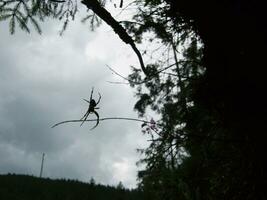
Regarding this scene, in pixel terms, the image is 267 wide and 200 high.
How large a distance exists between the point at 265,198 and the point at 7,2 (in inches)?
122

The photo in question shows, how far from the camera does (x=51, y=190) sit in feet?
97.6

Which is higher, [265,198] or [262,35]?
[262,35]

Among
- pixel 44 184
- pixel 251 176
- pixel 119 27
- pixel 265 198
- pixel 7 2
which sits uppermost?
pixel 44 184

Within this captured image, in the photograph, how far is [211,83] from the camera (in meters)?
2.21

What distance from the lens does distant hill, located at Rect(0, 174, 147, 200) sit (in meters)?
27.6

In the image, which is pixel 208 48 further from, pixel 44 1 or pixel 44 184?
pixel 44 184

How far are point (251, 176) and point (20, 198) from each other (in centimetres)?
2663

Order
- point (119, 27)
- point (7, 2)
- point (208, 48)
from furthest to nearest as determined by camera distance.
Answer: point (7, 2) → point (119, 27) → point (208, 48)

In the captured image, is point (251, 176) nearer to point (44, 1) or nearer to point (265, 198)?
point (265, 198)

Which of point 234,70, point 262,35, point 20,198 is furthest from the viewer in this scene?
point 20,198

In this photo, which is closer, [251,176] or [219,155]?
[251,176]

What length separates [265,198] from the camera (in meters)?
1.87

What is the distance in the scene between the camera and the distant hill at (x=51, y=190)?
27.6 meters

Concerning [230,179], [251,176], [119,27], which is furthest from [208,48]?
[230,179]
